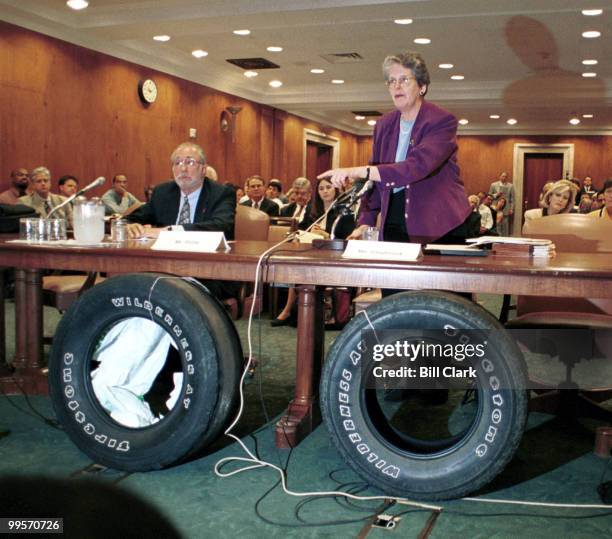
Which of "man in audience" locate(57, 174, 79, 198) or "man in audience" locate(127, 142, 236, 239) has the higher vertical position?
"man in audience" locate(57, 174, 79, 198)

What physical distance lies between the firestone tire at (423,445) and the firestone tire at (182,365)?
0.31 metres

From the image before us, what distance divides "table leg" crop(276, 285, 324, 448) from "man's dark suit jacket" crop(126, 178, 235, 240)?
2.80 feet

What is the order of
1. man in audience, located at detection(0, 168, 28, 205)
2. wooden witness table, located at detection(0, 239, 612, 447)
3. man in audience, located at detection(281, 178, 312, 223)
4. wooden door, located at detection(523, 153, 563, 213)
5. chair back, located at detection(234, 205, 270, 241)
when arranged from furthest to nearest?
wooden door, located at detection(523, 153, 563, 213), man in audience, located at detection(281, 178, 312, 223), man in audience, located at detection(0, 168, 28, 205), chair back, located at detection(234, 205, 270, 241), wooden witness table, located at detection(0, 239, 612, 447)

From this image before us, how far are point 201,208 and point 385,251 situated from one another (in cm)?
138

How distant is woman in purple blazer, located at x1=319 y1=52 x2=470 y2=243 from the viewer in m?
2.37

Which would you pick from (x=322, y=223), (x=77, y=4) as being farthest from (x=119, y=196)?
(x=322, y=223)

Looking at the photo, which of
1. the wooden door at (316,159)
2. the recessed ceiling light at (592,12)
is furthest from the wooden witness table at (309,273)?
the wooden door at (316,159)

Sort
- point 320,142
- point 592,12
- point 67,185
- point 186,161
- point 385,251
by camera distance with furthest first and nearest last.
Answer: point 320,142
point 67,185
point 592,12
point 186,161
point 385,251

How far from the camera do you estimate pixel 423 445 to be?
195cm

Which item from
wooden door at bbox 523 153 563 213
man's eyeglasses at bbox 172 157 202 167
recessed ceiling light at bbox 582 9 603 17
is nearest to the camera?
man's eyeglasses at bbox 172 157 202 167

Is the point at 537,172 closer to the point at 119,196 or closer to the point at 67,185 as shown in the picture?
the point at 119,196

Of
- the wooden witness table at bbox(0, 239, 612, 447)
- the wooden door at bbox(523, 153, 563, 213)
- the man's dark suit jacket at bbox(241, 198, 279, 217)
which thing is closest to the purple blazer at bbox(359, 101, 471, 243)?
the wooden witness table at bbox(0, 239, 612, 447)

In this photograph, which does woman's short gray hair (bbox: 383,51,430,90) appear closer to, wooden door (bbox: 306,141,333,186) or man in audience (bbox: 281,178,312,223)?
man in audience (bbox: 281,178,312,223)

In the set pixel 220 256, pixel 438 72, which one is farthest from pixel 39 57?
pixel 220 256
